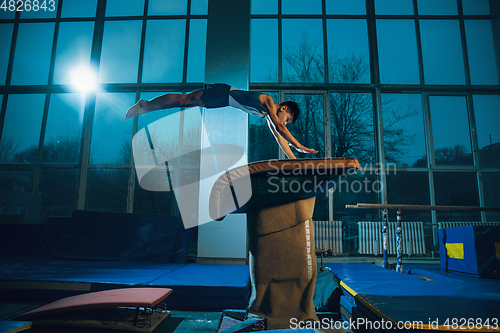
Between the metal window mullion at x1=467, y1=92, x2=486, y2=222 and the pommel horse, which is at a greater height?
the metal window mullion at x1=467, y1=92, x2=486, y2=222

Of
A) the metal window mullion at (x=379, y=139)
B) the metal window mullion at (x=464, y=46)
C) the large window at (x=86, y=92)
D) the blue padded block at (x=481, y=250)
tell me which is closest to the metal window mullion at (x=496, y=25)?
the metal window mullion at (x=464, y=46)

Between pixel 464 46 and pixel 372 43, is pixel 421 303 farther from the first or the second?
pixel 464 46

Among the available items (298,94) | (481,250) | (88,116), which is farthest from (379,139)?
(88,116)

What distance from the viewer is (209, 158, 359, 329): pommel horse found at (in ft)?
3.53

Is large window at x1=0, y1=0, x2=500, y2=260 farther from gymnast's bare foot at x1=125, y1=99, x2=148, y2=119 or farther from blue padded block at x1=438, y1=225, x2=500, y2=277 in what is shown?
gymnast's bare foot at x1=125, y1=99, x2=148, y2=119

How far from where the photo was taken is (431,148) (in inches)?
218

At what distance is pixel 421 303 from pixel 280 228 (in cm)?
77

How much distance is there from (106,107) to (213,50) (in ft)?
8.94

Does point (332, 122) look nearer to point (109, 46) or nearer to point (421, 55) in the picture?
point (421, 55)

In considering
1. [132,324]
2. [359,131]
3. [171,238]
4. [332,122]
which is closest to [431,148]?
[359,131]

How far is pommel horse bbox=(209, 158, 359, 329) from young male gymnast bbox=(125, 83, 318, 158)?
1309 millimetres

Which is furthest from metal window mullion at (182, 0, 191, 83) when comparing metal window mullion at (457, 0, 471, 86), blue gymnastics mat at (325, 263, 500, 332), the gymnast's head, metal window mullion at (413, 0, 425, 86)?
metal window mullion at (457, 0, 471, 86)

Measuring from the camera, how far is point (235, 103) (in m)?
3.53

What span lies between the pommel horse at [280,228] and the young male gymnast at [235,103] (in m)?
1.31
